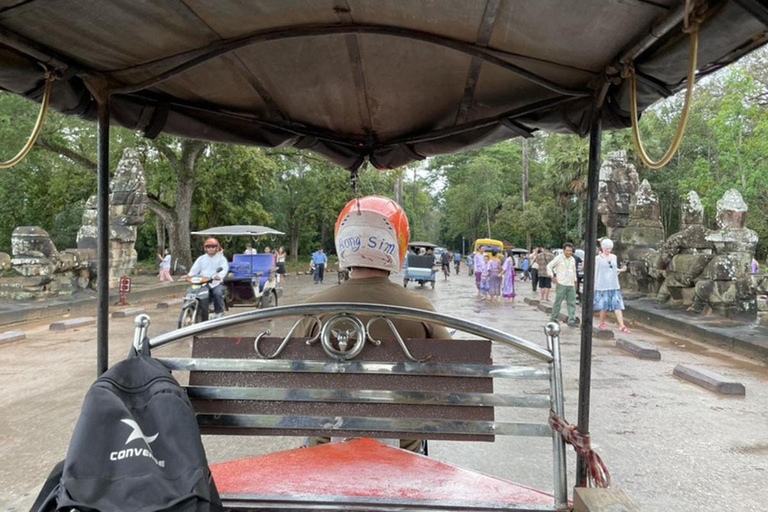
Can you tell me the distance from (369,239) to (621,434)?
10.6ft

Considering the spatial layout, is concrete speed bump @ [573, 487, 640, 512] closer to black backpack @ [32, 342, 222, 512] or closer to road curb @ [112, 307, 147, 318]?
black backpack @ [32, 342, 222, 512]

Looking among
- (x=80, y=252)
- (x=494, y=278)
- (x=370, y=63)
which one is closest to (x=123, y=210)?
(x=80, y=252)

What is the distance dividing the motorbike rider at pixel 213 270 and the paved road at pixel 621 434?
2026 mm

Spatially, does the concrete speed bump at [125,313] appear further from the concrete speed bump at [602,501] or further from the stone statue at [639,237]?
the stone statue at [639,237]

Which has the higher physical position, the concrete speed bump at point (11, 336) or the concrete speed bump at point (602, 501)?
the concrete speed bump at point (602, 501)

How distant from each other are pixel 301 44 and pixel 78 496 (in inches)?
80.8

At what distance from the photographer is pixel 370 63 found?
9.00 feet

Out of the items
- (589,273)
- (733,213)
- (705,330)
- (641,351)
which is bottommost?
(641,351)

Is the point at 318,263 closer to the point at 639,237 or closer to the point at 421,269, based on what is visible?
the point at 421,269

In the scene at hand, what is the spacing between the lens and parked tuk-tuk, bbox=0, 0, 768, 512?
1827mm

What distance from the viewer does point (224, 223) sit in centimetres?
2844

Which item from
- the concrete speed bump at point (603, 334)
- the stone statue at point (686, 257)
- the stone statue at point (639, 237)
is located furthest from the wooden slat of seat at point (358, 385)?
the stone statue at point (639, 237)

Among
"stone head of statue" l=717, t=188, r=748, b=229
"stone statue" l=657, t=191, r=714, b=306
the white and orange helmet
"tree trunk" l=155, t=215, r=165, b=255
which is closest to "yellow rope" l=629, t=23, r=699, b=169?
the white and orange helmet

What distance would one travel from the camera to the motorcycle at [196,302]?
909 cm
